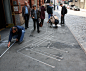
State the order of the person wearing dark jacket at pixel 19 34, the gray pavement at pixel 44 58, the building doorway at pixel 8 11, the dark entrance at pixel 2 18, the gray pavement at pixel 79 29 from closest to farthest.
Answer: the gray pavement at pixel 44 58 → the person wearing dark jacket at pixel 19 34 → the gray pavement at pixel 79 29 → the dark entrance at pixel 2 18 → the building doorway at pixel 8 11

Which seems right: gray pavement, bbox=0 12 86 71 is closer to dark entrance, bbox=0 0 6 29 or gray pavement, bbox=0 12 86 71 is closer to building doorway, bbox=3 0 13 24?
dark entrance, bbox=0 0 6 29

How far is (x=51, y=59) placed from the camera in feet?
12.6

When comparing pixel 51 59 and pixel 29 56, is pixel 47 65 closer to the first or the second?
pixel 51 59

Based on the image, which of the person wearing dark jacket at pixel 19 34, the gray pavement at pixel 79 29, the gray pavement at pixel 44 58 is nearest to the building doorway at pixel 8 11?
the person wearing dark jacket at pixel 19 34

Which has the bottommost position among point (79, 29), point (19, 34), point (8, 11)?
point (79, 29)

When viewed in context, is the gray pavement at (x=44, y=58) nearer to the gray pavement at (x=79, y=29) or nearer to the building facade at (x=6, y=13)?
the gray pavement at (x=79, y=29)

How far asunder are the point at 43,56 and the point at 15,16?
6.56 m

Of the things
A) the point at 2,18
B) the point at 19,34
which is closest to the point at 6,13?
the point at 2,18

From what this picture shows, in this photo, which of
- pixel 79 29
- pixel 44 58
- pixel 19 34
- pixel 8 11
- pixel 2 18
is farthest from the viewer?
pixel 8 11

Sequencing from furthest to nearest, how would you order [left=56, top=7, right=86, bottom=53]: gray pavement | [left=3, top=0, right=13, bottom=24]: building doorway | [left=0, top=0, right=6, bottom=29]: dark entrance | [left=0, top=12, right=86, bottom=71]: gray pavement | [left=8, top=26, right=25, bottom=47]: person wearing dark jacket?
[left=3, top=0, right=13, bottom=24]: building doorway
[left=0, top=0, right=6, bottom=29]: dark entrance
[left=56, top=7, right=86, bottom=53]: gray pavement
[left=8, top=26, right=25, bottom=47]: person wearing dark jacket
[left=0, top=12, right=86, bottom=71]: gray pavement

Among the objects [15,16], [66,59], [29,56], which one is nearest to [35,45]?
[29,56]

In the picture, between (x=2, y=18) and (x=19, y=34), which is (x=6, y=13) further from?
(x=19, y=34)

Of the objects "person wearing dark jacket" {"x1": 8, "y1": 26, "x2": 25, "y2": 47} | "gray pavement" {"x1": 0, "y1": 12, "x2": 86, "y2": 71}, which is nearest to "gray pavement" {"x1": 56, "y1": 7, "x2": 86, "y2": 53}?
"gray pavement" {"x1": 0, "y1": 12, "x2": 86, "y2": 71}

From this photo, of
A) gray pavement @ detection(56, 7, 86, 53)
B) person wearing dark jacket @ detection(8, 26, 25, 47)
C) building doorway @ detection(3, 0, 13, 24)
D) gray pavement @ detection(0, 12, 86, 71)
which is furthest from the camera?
building doorway @ detection(3, 0, 13, 24)
